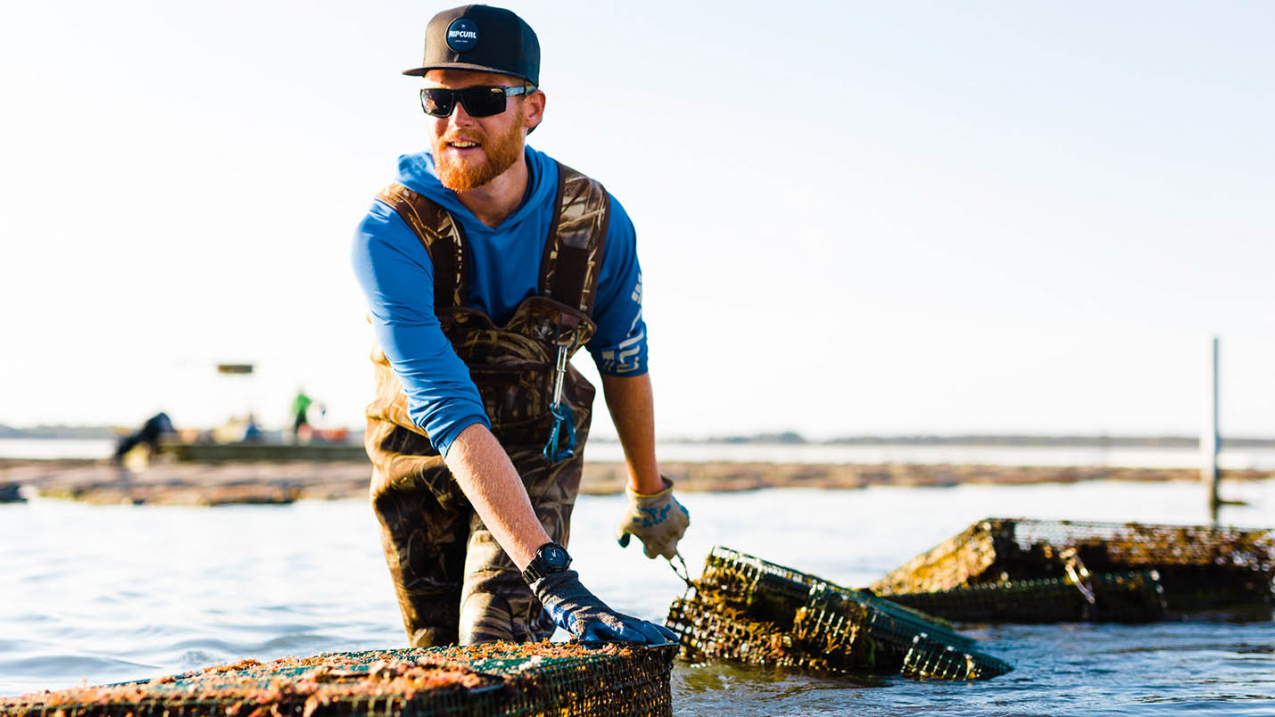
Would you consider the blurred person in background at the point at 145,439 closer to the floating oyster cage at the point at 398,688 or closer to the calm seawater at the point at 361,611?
the calm seawater at the point at 361,611

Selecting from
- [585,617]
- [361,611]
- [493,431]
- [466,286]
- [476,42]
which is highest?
[476,42]

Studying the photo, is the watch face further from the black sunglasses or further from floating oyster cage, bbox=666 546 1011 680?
floating oyster cage, bbox=666 546 1011 680

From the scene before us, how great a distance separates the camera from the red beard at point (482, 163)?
3225 millimetres

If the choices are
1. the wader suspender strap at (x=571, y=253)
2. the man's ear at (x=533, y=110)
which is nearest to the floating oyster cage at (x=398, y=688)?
the wader suspender strap at (x=571, y=253)

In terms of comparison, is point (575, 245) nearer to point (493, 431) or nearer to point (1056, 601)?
point (493, 431)

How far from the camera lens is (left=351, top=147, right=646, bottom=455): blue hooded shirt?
3004 millimetres

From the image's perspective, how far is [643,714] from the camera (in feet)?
9.51

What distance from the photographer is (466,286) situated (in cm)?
332

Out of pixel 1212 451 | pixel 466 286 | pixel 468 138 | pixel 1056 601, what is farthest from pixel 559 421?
pixel 1212 451

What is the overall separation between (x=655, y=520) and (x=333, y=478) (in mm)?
17060

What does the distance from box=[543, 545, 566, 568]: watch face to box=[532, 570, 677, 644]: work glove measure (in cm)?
3

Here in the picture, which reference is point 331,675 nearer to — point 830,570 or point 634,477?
point 634,477

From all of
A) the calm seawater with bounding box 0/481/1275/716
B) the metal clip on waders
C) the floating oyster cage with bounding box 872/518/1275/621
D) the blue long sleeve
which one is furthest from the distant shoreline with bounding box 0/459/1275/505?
the blue long sleeve

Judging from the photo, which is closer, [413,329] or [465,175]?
[413,329]
